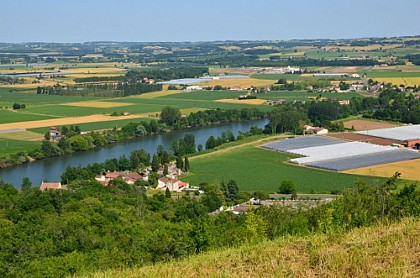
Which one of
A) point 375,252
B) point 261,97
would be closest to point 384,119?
point 261,97

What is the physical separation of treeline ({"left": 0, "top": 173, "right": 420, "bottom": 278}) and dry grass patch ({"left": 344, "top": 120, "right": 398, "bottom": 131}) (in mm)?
13734

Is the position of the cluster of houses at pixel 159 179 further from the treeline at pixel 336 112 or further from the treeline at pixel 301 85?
the treeline at pixel 301 85

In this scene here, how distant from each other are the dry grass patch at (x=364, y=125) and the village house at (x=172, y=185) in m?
13.2

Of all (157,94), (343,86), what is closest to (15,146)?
(157,94)

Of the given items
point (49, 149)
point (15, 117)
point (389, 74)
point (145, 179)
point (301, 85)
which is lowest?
point (15, 117)

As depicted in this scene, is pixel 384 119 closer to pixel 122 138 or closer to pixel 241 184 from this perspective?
pixel 122 138

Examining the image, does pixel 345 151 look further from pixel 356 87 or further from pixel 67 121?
pixel 356 87

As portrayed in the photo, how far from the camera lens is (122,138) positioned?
2673cm

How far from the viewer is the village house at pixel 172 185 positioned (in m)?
17.1

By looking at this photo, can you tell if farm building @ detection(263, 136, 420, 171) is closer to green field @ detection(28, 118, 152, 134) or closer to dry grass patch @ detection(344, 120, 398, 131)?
dry grass patch @ detection(344, 120, 398, 131)

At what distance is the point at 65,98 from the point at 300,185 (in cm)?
2899

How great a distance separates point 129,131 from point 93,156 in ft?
14.7

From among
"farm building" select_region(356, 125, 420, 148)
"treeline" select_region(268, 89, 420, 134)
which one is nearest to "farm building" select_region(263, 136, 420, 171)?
"farm building" select_region(356, 125, 420, 148)

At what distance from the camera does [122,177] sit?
60.0 ft
